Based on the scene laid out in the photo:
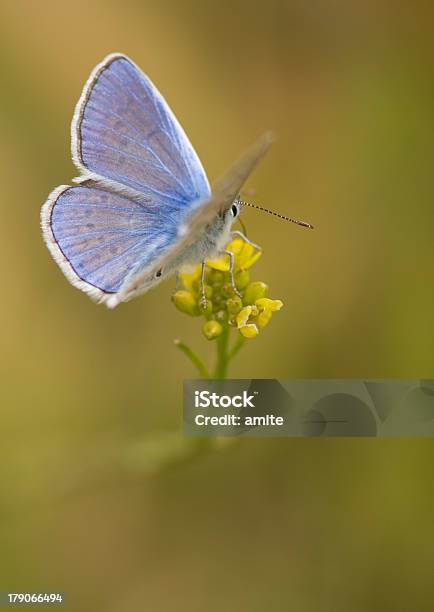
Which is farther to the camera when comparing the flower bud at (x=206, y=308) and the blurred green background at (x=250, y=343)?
the blurred green background at (x=250, y=343)

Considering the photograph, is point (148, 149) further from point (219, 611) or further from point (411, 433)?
point (219, 611)

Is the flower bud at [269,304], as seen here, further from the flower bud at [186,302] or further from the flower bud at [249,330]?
the flower bud at [186,302]

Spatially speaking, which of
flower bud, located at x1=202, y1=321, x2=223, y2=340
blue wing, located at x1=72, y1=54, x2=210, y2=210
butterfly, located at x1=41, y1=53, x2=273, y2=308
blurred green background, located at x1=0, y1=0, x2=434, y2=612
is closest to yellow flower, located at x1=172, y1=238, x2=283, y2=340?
flower bud, located at x1=202, y1=321, x2=223, y2=340

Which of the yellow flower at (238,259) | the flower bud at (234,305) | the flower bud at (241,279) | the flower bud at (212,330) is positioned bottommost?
the flower bud at (212,330)

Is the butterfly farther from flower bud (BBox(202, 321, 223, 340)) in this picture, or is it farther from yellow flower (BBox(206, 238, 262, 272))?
flower bud (BBox(202, 321, 223, 340))

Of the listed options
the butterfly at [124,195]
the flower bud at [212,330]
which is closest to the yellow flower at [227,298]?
the flower bud at [212,330]

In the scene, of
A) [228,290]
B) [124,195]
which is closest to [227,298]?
[228,290]
